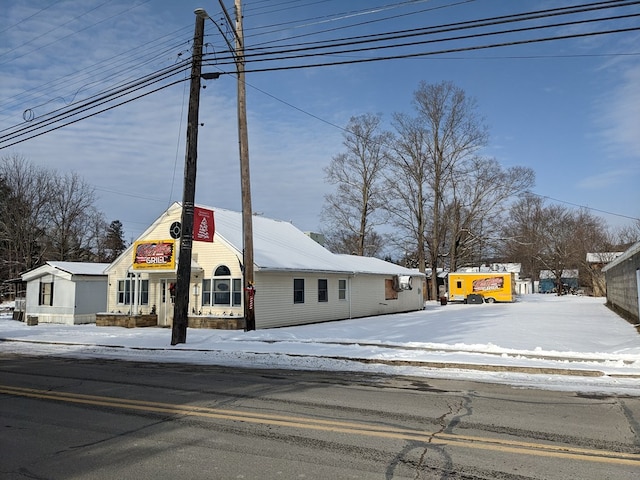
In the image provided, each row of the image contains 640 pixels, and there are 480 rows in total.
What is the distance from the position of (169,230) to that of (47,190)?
3225 centimetres

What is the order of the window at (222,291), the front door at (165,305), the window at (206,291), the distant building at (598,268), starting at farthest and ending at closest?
the distant building at (598,268)
the front door at (165,305)
the window at (206,291)
the window at (222,291)

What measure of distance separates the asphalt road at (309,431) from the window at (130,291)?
628 inches

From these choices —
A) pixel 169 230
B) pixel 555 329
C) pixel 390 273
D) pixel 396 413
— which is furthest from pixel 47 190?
pixel 396 413

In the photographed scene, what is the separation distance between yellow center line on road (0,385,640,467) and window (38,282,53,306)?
22.7 metres

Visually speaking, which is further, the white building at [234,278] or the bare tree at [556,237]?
the bare tree at [556,237]

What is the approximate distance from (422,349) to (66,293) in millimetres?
22016

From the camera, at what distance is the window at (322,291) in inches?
1027

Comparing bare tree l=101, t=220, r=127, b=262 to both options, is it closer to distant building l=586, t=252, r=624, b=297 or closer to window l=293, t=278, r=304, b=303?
window l=293, t=278, r=304, b=303

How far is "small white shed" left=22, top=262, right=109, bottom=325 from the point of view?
2811 centimetres

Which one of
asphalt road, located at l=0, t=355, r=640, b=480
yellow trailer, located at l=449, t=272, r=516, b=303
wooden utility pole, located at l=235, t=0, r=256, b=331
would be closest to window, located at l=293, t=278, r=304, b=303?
wooden utility pole, located at l=235, t=0, r=256, b=331

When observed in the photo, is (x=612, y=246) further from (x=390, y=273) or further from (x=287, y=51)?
(x=287, y=51)

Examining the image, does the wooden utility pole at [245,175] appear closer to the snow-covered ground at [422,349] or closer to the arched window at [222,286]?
the snow-covered ground at [422,349]

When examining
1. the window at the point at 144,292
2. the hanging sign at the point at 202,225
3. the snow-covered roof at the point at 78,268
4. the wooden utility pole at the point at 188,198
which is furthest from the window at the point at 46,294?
the wooden utility pole at the point at 188,198

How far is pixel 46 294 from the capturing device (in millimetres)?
29391
